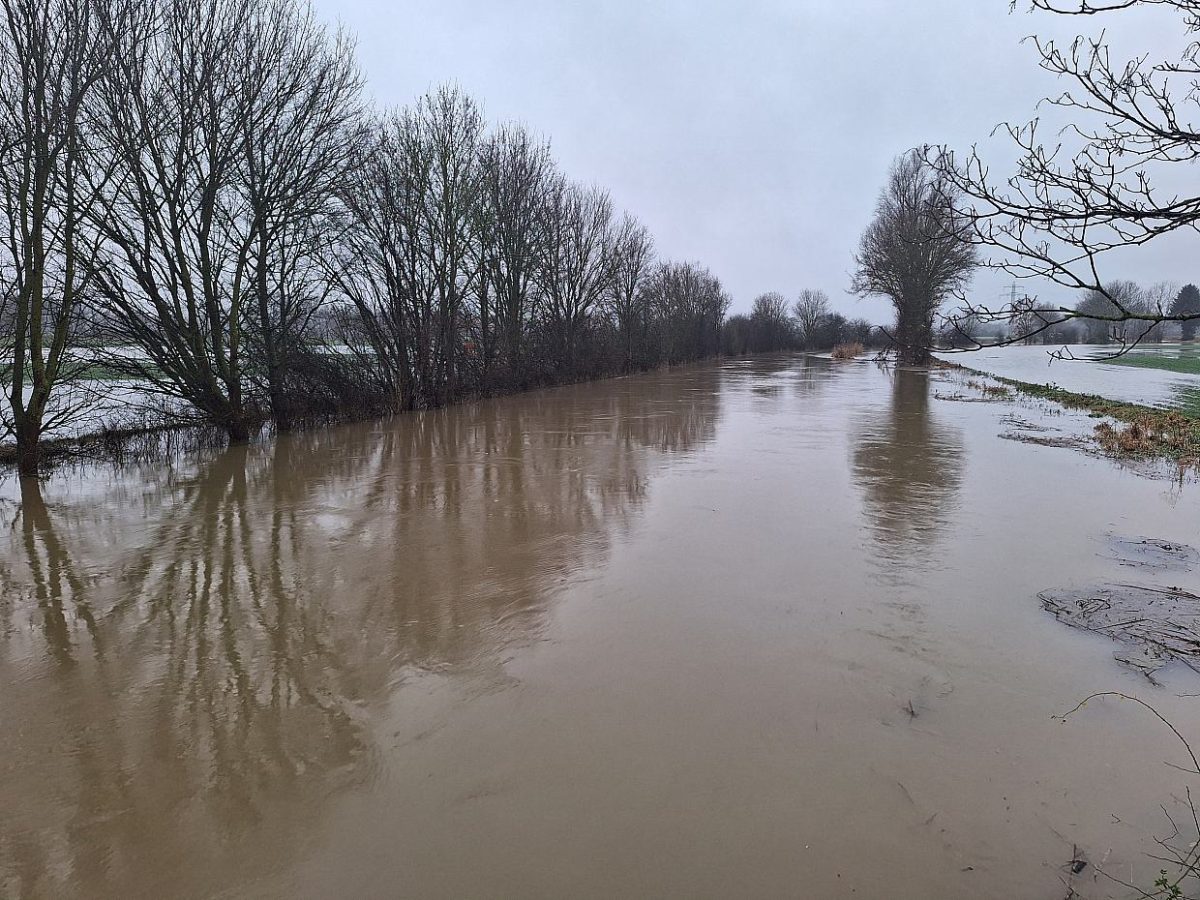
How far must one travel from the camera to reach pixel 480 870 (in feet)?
7.36

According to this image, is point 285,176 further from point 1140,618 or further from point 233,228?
point 1140,618

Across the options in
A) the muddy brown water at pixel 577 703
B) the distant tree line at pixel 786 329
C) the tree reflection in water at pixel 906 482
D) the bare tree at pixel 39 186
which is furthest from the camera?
the distant tree line at pixel 786 329

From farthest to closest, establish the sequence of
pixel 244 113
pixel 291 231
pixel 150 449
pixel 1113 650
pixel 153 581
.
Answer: pixel 291 231 → pixel 244 113 → pixel 150 449 → pixel 153 581 → pixel 1113 650

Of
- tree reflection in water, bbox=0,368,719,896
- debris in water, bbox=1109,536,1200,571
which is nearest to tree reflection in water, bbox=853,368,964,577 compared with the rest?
debris in water, bbox=1109,536,1200,571

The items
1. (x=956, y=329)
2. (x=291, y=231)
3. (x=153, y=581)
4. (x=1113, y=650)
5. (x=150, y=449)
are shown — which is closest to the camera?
(x=956, y=329)

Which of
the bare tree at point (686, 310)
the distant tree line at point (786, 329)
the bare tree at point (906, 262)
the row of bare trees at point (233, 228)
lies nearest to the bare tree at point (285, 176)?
the row of bare trees at point (233, 228)

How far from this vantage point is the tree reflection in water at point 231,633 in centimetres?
244

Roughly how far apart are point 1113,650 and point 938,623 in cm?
88

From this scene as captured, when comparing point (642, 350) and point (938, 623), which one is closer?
point (938, 623)

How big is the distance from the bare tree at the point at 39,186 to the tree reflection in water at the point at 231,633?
164 cm

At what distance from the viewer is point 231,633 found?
4023mm

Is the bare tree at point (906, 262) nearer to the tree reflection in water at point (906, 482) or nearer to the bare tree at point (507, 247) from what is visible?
the tree reflection in water at point (906, 482)

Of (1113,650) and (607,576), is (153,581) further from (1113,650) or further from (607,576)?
(1113,650)

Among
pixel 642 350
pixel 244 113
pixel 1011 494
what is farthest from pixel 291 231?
pixel 642 350
